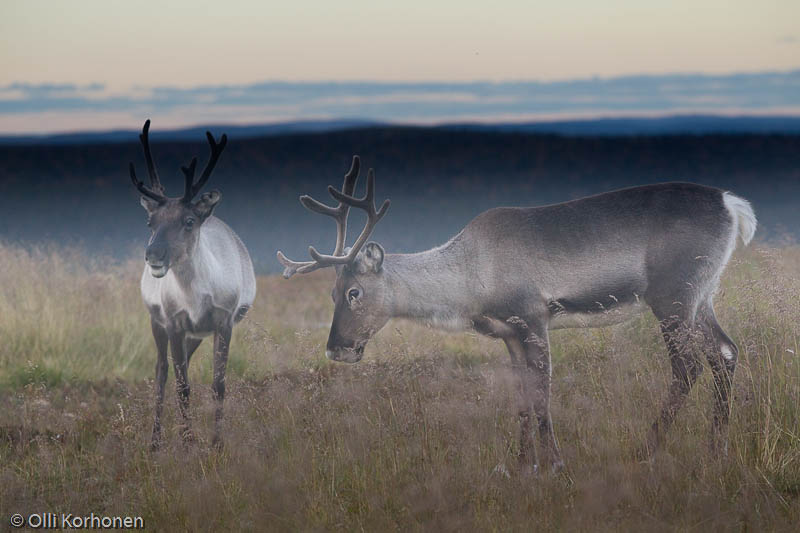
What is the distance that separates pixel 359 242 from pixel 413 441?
69.8 inches

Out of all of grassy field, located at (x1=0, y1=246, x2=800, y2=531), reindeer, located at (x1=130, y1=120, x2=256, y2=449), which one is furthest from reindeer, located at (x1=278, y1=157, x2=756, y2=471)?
reindeer, located at (x1=130, y1=120, x2=256, y2=449)

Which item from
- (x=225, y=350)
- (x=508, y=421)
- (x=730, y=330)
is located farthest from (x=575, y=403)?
(x=225, y=350)

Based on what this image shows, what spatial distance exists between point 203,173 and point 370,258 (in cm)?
166

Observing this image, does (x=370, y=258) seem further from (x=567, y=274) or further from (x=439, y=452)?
(x=439, y=452)

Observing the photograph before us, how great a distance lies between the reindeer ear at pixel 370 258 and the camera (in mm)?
7098

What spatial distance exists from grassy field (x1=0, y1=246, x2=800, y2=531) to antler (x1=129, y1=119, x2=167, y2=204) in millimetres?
1556

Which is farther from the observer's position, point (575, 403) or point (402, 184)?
point (402, 184)

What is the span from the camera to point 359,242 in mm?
7176

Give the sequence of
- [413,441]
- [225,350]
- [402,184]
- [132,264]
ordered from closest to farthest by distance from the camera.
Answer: [413,441] → [225,350] → [132,264] → [402,184]

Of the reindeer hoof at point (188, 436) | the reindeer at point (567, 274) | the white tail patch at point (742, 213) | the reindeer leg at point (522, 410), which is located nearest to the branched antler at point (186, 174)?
the reindeer at point (567, 274)

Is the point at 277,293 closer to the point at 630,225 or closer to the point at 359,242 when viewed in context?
the point at 359,242

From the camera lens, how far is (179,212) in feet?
24.2

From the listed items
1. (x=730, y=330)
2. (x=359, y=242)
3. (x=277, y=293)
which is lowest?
(x=277, y=293)

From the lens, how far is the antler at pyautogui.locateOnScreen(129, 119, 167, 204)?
7.46m
